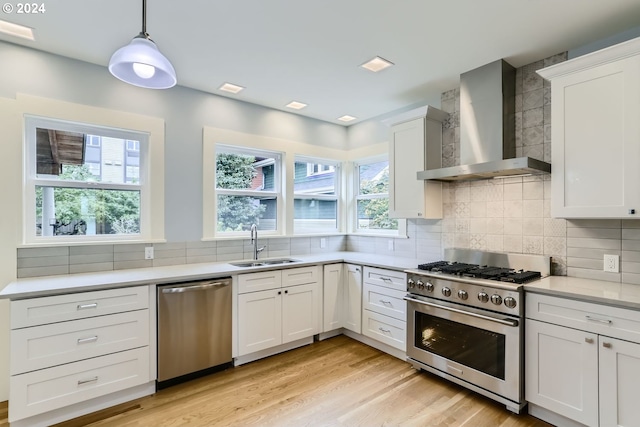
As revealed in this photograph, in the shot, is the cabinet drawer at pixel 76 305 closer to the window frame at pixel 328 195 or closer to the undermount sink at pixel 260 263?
the undermount sink at pixel 260 263

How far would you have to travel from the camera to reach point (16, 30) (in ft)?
7.32

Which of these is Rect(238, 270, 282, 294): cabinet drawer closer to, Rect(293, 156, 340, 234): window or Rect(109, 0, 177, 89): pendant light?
Rect(293, 156, 340, 234): window

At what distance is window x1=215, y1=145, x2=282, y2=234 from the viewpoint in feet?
11.6

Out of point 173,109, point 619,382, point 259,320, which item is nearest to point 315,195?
point 259,320

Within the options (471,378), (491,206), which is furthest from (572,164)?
(471,378)

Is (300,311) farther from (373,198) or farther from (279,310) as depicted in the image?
(373,198)

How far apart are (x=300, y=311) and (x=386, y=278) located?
3.18ft

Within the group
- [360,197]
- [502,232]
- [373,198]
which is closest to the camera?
[502,232]

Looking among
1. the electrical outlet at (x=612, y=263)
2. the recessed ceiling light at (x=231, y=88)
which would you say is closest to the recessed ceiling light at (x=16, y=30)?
the recessed ceiling light at (x=231, y=88)

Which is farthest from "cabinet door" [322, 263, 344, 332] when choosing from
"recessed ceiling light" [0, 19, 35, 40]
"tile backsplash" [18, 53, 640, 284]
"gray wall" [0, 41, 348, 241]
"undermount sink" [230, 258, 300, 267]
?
"recessed ceiling light" [0, 19, 35, 40]

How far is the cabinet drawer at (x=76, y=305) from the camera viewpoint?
201cm

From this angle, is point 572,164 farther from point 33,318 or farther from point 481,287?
point 33,318

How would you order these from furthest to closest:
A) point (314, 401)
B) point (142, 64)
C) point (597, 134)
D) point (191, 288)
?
1. point (191, 288)
2. point (314, 401)
3. point (597, 134)
4. point (142, 64)

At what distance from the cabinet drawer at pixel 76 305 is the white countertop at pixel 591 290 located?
2.88 metres
